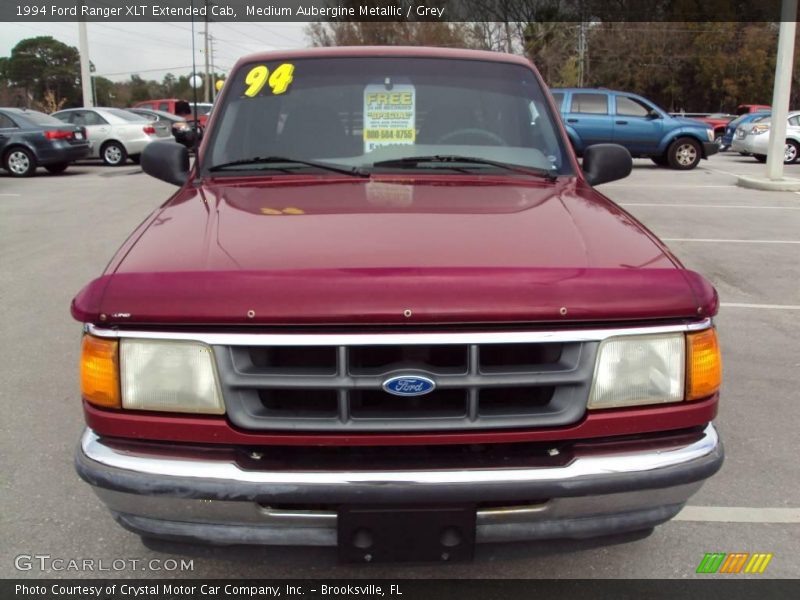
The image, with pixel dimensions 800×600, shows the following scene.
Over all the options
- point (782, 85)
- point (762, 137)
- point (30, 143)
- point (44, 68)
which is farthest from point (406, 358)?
point (44, 68)

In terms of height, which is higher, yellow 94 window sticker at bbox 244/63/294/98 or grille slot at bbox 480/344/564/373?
yellow 94 window sticker at bbox 244/63/294/98

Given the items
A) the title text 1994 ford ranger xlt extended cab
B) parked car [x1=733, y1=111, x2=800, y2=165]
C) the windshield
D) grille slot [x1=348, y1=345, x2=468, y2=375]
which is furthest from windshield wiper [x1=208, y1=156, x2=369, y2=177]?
parked car [x1=733, y1=111, x2=800, y2=165]

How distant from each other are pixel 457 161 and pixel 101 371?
5.62 feet

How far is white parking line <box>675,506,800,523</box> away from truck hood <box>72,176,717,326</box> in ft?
4.33

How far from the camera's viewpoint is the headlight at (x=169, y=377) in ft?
6.29

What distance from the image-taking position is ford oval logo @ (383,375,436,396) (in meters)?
1.87

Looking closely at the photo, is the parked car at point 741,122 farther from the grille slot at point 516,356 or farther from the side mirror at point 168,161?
the grille slot at point 516,356

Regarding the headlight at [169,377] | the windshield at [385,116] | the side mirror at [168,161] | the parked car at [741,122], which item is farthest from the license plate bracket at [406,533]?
the parked car at [741,122]

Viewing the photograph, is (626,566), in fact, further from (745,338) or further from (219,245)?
(745,338)

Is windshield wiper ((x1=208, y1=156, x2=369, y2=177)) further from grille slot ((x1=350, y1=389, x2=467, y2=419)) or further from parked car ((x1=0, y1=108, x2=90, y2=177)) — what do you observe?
parked car ((x1=0, y1=108, x2=90, y2=177))

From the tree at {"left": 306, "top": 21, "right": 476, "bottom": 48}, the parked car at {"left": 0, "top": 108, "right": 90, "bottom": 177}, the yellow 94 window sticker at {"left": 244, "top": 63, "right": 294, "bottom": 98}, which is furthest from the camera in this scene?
the tree at {"left": 306, "top": 21, "right": 476, "bottom": 48}

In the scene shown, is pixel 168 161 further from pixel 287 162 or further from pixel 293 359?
pixel 293 359

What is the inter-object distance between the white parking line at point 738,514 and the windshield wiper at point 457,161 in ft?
4.94

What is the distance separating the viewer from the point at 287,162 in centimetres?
306
